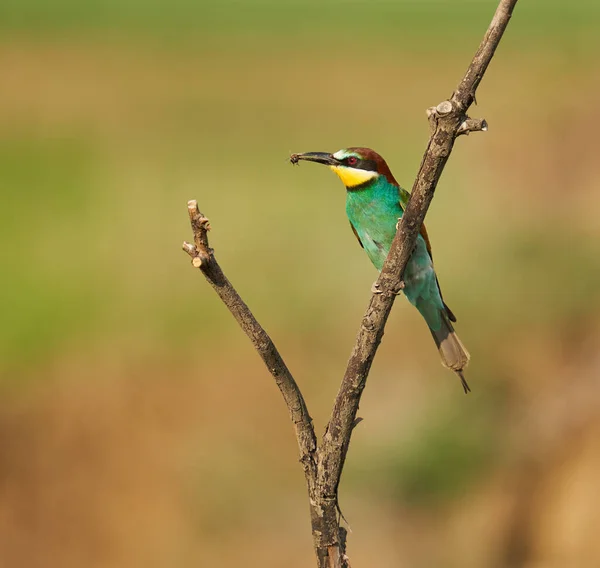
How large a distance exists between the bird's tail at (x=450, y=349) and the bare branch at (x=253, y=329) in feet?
1.59

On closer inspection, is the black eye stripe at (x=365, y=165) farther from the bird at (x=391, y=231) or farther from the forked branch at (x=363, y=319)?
the forked branch at (x=363, y=319)

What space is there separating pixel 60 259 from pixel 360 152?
2571mm

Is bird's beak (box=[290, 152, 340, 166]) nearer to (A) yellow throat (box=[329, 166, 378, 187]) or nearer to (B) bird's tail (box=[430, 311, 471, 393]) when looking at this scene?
(A) yellow throat (box=[329, 166, 378, 187])

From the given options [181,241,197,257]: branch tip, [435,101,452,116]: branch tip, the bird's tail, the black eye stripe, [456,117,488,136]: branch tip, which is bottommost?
the bird's tail

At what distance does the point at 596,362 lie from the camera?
2271 millimetres

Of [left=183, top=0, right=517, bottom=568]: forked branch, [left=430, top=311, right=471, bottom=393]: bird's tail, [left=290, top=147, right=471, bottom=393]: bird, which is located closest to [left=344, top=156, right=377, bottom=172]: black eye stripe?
[left=290, top=147, right=471, bottom=393]: bird

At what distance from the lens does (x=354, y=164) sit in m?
1.38

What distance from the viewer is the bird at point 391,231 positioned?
55.4 inches

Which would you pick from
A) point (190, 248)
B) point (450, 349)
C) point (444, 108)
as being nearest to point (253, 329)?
point (190, 248)

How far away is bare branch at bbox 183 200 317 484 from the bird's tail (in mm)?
486

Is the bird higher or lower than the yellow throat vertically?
lower

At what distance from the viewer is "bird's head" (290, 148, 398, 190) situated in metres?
1.34

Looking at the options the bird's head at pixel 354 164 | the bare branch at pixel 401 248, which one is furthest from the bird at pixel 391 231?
the bare branch at pixel 401 248

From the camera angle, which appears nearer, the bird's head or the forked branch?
the forked branch
